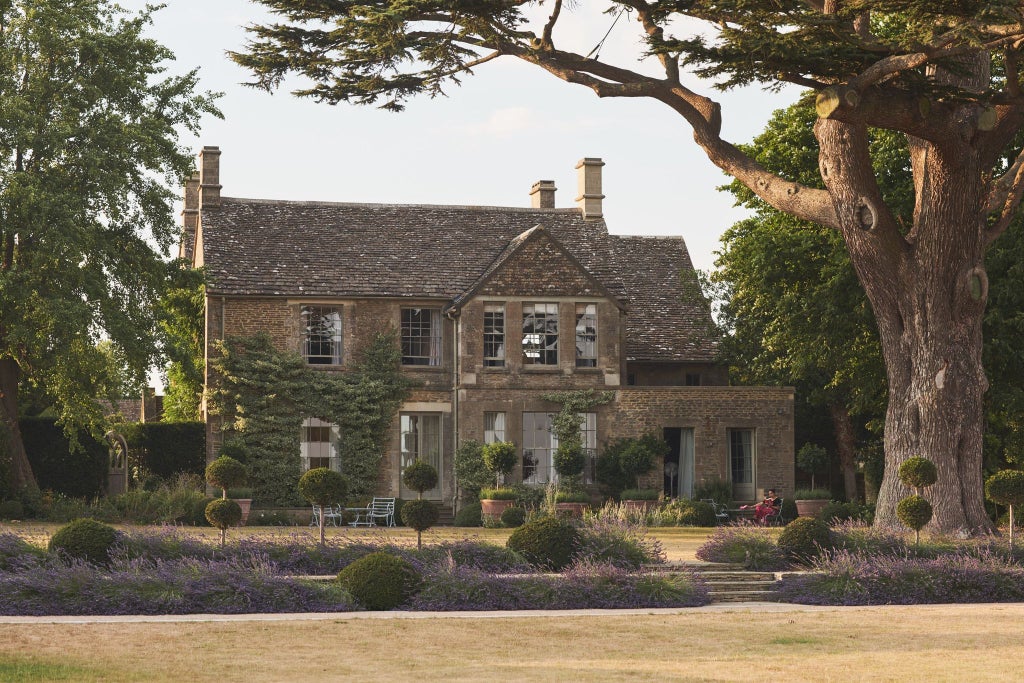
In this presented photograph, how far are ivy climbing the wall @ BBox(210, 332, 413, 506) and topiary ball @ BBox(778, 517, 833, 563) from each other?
16168 millimetres

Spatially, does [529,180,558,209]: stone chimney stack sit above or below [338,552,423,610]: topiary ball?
above

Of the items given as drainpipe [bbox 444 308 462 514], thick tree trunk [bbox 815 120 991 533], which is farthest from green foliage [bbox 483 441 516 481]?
thick tree trunk [bbox 815 120 991 533]

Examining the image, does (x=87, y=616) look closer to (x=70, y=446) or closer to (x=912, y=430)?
(x=912, y=430)

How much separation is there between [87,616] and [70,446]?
57.5 feet

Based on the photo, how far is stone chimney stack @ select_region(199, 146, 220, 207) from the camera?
38.8 meters

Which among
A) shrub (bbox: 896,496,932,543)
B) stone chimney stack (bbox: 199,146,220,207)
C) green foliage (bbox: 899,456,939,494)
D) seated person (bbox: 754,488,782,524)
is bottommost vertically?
seated person (bbox: 754,488,782,524)

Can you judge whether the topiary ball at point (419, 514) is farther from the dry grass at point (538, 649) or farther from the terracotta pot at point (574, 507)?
the terracotta pot at point (574, 507)

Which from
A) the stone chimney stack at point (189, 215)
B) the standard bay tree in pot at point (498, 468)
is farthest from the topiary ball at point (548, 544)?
the stone chimney stack at point (189, 215)

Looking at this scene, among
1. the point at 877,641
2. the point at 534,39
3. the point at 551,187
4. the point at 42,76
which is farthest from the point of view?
the point at 551,187

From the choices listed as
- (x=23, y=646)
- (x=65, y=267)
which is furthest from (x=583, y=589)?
(x=65, y=267)

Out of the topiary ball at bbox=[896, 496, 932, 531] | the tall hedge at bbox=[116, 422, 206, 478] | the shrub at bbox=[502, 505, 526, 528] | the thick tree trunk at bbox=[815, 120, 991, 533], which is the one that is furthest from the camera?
the tall hedge at bbox=[116, 422, 206, 478]

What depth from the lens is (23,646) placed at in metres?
13.6

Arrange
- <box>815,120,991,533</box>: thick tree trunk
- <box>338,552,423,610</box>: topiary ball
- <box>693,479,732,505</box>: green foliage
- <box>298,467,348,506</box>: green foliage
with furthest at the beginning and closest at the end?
1. <box>693,479,732,505</box>: green foliage
2. <box>815,120,991,533</box>: thick tree trunk
3. <box>298,467,348,506</box>: green foliage
4. <box>338,552,423,610</box>: topiary ball

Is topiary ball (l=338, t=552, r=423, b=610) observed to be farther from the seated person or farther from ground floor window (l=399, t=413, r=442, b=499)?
ground floor window (l=399, t=413, r=442, b=499)
